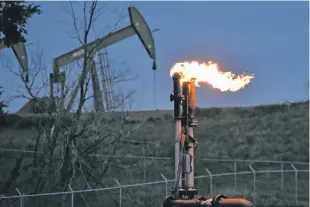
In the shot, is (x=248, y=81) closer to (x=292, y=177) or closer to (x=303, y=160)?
(x=292, y=177)

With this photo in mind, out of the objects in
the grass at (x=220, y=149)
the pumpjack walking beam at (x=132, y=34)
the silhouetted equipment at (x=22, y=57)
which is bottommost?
the grass at (x=220, y=149)

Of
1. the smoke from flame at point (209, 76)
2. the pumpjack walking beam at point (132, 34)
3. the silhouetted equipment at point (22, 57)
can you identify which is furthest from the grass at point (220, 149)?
the smoke from flame at point (209, 76)

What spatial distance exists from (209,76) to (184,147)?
5.98 feet

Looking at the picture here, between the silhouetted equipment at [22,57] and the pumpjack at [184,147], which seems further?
the silhouetted equipment at [22,57]

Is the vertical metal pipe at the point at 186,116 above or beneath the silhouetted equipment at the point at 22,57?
beneath

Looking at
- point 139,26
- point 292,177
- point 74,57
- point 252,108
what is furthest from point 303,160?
point 252,108

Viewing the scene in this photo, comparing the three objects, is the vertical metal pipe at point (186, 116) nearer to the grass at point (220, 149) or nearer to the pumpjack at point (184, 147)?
the pumpjack at point (184, 147)

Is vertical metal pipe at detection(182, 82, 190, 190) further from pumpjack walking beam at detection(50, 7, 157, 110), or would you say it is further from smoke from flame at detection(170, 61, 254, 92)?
pumpjack walking beam at detection(50, 7, 157, 110)

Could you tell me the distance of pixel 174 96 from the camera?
797cm

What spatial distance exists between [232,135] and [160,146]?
574cm

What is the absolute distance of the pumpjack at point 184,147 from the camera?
7.62 metres

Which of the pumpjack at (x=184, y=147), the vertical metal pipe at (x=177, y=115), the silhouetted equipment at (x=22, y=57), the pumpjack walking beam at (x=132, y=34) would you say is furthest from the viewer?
the pumpjack walking beam at (x=132, y=34)

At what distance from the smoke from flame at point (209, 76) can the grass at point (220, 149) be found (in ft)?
24.9

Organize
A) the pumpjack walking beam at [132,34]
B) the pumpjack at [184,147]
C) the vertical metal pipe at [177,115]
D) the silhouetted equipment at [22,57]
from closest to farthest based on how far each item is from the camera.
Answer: the pumpjack at [184,147] → the vertical metal pipe at [177,115] → the silhouetted equipment at [22,57] → the pumpjack walking beam at [132,34]
